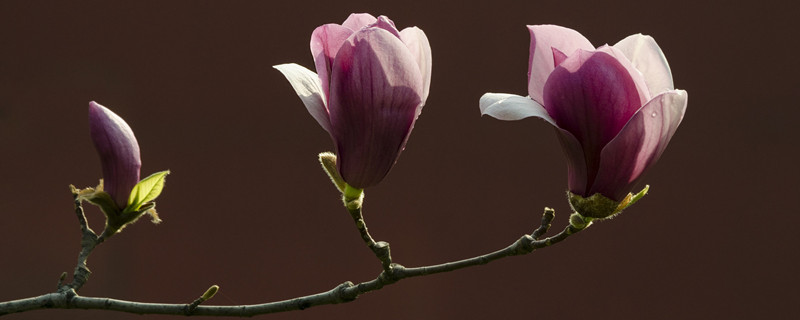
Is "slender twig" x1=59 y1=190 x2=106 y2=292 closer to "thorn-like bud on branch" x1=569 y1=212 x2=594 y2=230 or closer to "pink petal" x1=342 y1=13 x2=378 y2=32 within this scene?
"pink petal" x1=342 y1=13 x2=378 y2=32

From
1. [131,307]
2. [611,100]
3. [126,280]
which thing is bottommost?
[126,280]

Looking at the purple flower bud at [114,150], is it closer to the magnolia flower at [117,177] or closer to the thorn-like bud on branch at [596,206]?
the magnolia flower at [117,177]

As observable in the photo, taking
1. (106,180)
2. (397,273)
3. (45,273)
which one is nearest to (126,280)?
(45,273)

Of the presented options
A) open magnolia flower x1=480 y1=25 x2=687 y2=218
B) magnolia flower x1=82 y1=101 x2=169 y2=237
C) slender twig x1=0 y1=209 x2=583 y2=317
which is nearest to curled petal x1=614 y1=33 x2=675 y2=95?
open magnolia flower x1=480 y1=25 x2=687 y2=218

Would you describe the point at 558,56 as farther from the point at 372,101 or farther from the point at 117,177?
the point at 117,177

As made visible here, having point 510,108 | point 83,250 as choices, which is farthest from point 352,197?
point 83,250

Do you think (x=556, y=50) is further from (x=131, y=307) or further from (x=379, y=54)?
(x=131, y=307)
